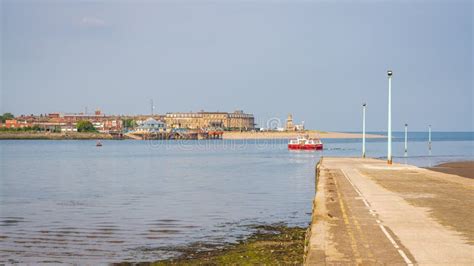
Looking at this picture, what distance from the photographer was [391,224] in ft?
64.7

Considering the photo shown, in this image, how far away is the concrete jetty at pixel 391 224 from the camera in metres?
15.1

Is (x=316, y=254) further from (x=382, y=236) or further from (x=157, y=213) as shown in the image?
(x=157, y=213)

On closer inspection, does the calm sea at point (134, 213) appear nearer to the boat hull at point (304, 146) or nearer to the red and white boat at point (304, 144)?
the boat hull at point (304, 146)

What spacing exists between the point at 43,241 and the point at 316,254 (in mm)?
12627

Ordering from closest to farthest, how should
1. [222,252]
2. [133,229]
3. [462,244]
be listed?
1. [462,244]
2. [222,252]
3. [133,229]

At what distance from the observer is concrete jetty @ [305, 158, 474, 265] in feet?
49.6

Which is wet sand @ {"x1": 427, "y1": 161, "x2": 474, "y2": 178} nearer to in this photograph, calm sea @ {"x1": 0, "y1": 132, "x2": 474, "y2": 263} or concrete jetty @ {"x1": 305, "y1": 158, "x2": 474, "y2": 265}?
calm sea @ {"x1": 0, "y1": 132, "x2": 474, "y2": 263}

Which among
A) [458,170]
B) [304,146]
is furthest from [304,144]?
[458,170]

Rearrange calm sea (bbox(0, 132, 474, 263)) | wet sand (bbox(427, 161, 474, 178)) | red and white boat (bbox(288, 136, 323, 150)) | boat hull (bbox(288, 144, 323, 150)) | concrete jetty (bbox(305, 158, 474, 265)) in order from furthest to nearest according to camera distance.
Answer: red and white boat (bbox(288, 136, 323, 150)) → boat hull (bbox(288, 144, 323, 150)) → wet sand (bbox(427, 161, 474, 178)) → calm sea (bbox(0, 132, 474, 263)) → concrete jetty (bbox(305, 158, 474, 265))

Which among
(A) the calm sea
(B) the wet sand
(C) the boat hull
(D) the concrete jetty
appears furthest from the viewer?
(C) the boat hull

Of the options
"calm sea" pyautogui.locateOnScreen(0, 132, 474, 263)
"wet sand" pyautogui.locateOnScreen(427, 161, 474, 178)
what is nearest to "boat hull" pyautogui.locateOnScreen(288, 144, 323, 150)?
"wet sand" pyautogui.locateOnScreen(427, 161, 474, 178)

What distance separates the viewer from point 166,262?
65.6 ft

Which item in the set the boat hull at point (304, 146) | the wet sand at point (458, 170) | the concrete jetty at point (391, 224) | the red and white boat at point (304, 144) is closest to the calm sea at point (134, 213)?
the concrete jetty at point (391, 224)

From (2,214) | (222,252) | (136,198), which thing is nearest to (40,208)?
(2,214)
